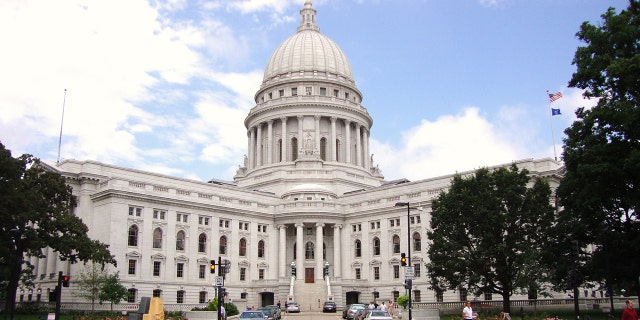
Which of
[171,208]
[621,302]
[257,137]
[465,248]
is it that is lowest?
[621,302]

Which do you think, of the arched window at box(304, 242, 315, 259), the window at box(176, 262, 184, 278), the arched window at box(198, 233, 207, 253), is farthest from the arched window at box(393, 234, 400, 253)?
the window at box(176, 262, 184, 278)

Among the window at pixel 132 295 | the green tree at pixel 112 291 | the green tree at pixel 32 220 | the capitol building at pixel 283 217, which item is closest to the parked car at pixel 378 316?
the capitol building at pixel 283 217

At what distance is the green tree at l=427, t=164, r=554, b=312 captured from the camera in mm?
53562

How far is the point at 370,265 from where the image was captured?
90.8 m

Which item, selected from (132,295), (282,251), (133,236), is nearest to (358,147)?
(282,251)

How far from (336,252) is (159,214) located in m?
25.5

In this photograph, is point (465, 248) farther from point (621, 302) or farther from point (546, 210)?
point (621, 302)

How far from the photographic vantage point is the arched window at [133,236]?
260 feet

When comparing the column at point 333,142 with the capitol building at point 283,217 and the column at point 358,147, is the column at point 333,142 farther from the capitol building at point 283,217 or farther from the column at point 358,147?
the column at point 358,147

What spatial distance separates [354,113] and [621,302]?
63.6 m

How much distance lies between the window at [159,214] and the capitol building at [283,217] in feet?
0.42

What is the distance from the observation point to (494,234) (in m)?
55.0

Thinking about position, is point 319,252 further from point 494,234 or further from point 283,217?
point 494,234

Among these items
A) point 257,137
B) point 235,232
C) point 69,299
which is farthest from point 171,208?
point 257,137
